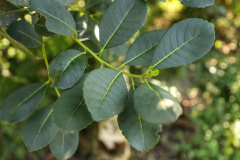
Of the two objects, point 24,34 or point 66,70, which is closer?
point 66,70

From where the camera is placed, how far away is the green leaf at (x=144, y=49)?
2.55 feet

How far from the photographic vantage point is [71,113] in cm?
65

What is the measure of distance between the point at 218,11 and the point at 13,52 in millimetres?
1832

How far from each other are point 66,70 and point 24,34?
253 millimetres

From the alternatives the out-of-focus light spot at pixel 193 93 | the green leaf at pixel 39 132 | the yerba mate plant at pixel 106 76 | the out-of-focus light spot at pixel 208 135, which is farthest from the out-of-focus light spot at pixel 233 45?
the green leaf at pixel 39 132

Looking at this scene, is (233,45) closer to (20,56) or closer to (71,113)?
(20,56)

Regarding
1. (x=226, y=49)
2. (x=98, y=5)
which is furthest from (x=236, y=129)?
(x=98, y=5)

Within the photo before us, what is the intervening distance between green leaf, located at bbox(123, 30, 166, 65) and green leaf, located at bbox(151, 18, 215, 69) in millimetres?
72

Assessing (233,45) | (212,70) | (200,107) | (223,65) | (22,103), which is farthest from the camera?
(233,45)

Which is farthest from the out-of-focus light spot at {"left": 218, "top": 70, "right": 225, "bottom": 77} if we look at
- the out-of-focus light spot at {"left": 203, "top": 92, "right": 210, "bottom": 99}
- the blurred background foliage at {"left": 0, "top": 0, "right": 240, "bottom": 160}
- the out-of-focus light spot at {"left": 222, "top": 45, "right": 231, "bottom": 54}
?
the out-of-focus light spot at {"left": 222, "top": 45, "right": 231, "bottom": 54}

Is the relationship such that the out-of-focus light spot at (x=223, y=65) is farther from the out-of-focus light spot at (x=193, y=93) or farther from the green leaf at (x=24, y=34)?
the green leaf at (x=24, y=34)

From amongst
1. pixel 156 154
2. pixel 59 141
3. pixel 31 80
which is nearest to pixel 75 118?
pixel 59 141

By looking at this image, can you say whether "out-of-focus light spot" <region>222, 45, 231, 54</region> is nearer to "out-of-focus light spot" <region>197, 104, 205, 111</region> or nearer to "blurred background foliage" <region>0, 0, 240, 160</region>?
"blurred background foliage" <region>0, 0, 240, 160</region>

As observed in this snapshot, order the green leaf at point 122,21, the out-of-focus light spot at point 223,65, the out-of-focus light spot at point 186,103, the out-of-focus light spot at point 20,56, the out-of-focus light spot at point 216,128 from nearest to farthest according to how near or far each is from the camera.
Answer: the green leaf at point 122,21
the out-of-focus light spot at point 20,56
the out-of-focus light spot at point 216,128
the out-of-focus light spot at point 223,65
the out-of-focus light spot at point 186,103
